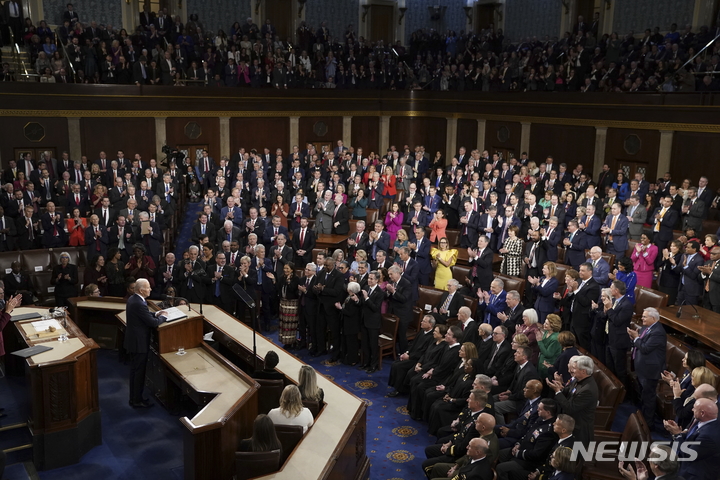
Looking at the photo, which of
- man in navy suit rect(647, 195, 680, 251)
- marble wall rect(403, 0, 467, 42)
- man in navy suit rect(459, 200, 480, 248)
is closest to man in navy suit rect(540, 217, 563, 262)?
man in navy suit rect(459, 200, 480, 248)

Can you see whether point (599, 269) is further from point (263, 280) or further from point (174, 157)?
point (174, 157)

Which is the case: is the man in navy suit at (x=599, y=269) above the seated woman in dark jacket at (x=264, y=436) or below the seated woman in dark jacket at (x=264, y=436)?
above

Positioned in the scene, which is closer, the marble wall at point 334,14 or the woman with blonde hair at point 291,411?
the woman with blonde hair at point 291,411

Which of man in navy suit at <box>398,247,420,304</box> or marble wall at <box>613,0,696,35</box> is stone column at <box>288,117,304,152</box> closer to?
marble wall at <box>613,0,696,35</box>

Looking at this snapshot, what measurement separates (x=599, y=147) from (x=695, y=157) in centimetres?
267

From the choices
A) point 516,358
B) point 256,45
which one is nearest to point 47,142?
point 256,45

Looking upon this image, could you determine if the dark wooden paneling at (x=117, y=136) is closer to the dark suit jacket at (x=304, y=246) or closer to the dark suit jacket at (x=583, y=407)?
the dark suit jacket at (x=304, y=246)

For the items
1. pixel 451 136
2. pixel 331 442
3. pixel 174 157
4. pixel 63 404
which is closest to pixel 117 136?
pixel 174 157

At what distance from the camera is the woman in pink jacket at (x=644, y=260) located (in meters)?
10.1

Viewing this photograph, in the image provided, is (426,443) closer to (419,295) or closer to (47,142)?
(419,295)

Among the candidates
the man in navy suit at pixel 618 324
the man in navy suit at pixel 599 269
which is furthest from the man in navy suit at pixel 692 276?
the man in navy suit at pixel 618 324

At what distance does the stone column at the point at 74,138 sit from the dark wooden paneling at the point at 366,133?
9075 millimetres

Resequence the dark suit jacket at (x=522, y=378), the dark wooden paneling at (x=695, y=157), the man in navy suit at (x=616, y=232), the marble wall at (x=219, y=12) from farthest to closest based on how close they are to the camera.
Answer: the marble wall at (x=219, y=12) → the dark wooden paneling at (x=695, y=157) → the man in navy suit at (x=616, y=232) → the dark suit jacket at (x=522, y=378)

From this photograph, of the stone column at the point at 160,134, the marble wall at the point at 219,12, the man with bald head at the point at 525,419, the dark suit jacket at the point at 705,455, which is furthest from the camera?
the marble wall at the point at 219,12
